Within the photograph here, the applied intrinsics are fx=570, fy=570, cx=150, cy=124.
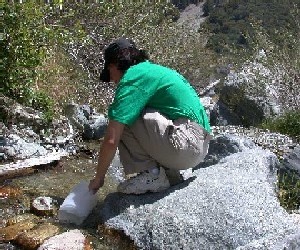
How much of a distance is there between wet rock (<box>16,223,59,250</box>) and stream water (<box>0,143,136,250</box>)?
49 mm

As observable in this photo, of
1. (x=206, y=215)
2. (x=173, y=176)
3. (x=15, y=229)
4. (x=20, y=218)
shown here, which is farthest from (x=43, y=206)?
(x=206, y=215)

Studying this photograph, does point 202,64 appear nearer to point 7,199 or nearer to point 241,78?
point 241,78

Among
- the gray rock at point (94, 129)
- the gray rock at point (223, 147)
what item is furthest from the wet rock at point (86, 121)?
the gray rock at point (223, 147)

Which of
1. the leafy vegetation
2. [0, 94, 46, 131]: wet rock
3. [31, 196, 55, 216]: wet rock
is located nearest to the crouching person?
[31, 196, 55, 216]: wet rock

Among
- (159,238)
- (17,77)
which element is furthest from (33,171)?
(159,238)

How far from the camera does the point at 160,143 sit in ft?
12.3

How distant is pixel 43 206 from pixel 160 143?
3.22 ft

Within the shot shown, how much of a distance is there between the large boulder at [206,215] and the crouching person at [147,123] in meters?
0.18

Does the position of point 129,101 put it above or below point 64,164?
above

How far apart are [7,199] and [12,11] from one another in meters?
1.95

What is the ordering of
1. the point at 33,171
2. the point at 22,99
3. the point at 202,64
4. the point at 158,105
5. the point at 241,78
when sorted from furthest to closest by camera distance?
the point at 202,64
the point at 241,78
the point at 22,99
the point at 33,171
the point at 158,105

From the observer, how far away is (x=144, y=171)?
3.87 meters

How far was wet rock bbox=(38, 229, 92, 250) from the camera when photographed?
3.39 meters

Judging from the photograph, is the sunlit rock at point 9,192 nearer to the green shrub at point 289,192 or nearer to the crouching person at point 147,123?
the crouching person at point 147,123
